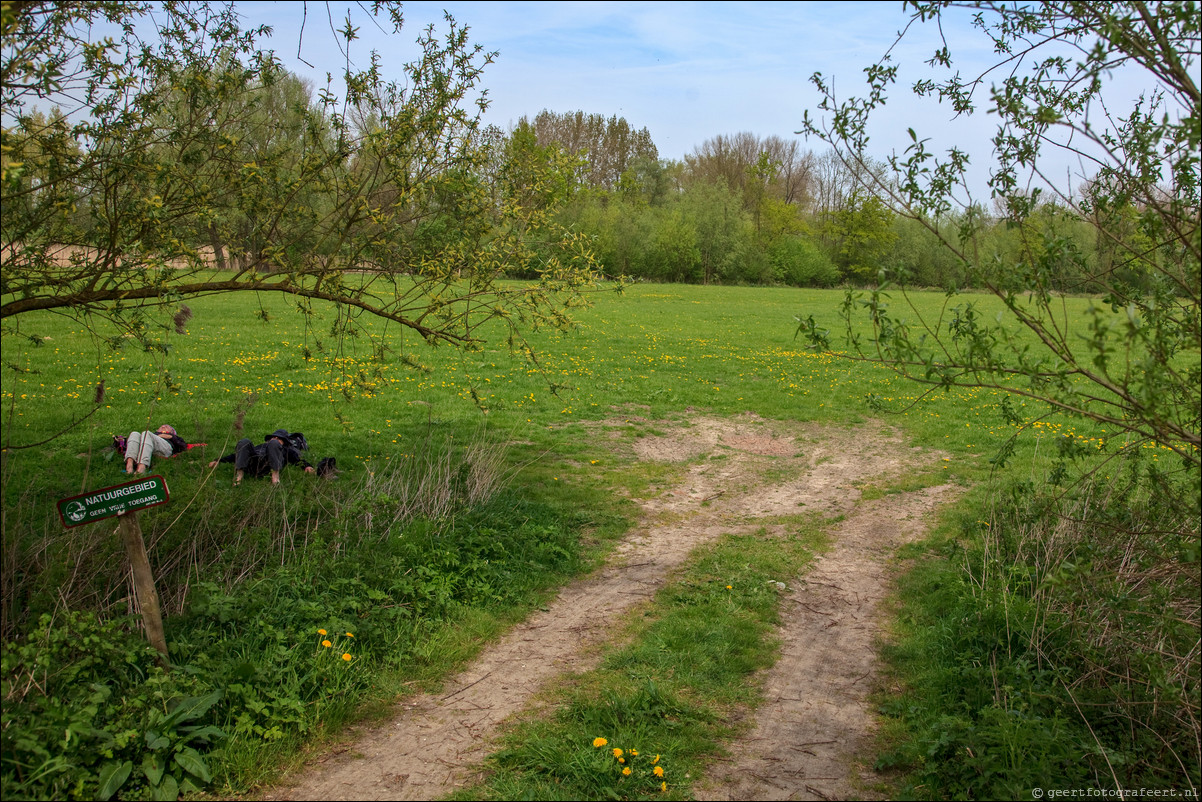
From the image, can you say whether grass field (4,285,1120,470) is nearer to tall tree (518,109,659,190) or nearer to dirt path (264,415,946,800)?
dirt path (264,415,946,800)

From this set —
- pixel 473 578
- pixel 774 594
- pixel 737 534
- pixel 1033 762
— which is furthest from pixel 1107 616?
pixel 473 578

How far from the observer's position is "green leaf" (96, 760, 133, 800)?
3850 millimetres

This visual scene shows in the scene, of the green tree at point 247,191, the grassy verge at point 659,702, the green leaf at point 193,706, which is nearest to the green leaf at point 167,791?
the green leaf at point 193,706

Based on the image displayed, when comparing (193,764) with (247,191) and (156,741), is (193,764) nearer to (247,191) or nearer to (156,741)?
(156,741)

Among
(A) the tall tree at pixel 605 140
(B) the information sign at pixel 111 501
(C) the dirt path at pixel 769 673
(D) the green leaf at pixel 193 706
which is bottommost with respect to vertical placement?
(C) the dirt path at pixel 769 673

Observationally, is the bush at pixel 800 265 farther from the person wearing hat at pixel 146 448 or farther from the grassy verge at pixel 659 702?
the grassy verge at pixel 659 702

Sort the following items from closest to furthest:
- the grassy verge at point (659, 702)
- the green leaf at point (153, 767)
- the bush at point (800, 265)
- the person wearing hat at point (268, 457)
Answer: the green leaf at point (153, 767) → the grassy verge at point (659, 702) → the person wearing hat at point (268, 457) → the bush at point (800, 265)

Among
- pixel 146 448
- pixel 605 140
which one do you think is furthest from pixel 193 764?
pixel 605 140

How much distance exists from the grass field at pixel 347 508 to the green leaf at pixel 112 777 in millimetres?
17

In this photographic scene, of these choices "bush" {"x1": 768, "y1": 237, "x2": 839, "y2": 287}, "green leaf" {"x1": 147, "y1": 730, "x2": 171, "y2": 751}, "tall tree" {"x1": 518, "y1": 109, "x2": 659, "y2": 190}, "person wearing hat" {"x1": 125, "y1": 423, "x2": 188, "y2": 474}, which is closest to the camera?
"green leaf" {"x1": 147, "y1": 730, "x2": 171, "y2": 751}

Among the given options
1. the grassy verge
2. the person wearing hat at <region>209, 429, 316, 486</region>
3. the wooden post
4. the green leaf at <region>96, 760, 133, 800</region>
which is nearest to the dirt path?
the grassy verge

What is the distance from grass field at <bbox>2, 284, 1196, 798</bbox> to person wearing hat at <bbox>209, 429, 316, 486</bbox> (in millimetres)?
244

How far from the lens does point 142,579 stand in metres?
4.76

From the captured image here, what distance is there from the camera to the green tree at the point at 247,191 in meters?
5.77
